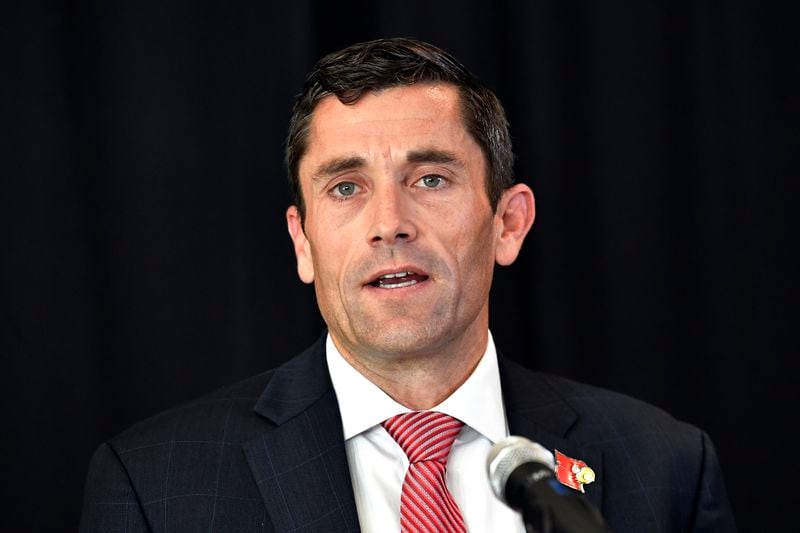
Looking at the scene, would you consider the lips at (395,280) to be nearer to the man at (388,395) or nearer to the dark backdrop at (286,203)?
the man at (388,395)

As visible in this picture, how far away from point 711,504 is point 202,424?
1.24 meters

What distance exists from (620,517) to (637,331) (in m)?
0.96

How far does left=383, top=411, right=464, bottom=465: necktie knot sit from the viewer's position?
2373mm

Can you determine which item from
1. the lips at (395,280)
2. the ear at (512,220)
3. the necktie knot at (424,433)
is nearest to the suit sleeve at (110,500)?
the necktie knot at (424,433)

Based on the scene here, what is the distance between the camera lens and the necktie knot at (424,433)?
237 cm

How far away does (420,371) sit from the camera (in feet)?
8.07

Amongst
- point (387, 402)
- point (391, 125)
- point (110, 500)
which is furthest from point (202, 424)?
point (391, 125)

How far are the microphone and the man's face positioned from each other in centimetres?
93

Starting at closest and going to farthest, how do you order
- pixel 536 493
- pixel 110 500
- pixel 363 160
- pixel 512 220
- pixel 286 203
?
pixel 536 493 → pixel 110 500 → pixel 363 160 → pixel 512 220 → pixel 286 203

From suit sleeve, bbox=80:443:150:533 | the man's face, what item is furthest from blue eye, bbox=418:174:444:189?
suit sleeve, bbox=80:443:150:533

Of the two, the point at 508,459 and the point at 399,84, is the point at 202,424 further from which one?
the point at 508,459

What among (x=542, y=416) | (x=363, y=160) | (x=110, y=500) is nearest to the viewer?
(x=110, y=500)

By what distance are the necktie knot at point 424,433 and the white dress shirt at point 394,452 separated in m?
0.02

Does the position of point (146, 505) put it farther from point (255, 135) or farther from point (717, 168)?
point (717, 168)
